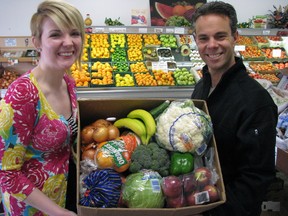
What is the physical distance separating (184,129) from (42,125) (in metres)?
0.64

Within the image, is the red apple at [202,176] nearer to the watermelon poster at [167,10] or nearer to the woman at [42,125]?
the woman at [42,125]

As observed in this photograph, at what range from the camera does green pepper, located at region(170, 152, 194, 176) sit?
44.7 inches

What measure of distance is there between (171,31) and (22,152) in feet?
12.4

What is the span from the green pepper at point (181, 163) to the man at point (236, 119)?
0.23m

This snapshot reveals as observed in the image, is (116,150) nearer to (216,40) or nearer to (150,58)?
(216,40)

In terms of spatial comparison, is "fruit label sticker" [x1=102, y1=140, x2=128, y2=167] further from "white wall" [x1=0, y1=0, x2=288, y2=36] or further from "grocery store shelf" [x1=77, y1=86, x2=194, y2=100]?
"white wall" [x1=0, y1=0, x2=288, y2=36]

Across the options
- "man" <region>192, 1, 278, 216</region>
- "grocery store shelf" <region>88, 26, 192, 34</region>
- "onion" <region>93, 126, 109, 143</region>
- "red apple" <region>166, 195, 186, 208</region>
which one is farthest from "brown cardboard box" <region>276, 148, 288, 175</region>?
"grocery store shelf" <region>88, 26, 192, 34</region>

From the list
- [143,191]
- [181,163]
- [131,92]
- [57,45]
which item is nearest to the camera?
[143,191]

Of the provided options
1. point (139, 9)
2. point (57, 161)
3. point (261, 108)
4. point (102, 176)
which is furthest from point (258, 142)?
point (139, 9)

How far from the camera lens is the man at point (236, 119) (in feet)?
4.00

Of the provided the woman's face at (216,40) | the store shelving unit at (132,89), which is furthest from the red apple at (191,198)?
the store shelving unit at (132,89)

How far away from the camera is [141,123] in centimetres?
129

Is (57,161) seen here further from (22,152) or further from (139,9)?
(139,9)

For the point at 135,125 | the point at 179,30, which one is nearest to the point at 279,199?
the point at 135,125
